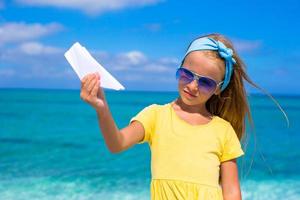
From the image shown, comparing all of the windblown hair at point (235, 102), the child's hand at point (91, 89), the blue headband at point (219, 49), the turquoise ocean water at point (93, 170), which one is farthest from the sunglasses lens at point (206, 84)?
the turquoise ocean water at point (93, 170)

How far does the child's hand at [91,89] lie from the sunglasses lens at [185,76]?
0.54 m

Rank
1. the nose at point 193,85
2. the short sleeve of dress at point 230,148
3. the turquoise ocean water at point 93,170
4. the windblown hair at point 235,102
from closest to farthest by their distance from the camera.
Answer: the nose at point 193,85
the short sleeve of dress at point 230,148
the windblown hair at point 235,102
the turquoise ocean water at point 93,170

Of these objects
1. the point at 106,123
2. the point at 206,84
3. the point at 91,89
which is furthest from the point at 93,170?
the point at 91,89

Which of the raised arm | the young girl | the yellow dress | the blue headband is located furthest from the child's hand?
the blue headband

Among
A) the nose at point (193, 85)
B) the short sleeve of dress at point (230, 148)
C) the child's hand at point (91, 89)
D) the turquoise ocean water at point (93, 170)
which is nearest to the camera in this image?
the child's hand at point (91, 89)

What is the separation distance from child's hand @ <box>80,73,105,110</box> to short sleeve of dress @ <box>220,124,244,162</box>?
76cm

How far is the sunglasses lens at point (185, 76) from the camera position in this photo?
2.55 metres

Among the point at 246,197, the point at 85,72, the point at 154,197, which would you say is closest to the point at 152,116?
the point at 154,197

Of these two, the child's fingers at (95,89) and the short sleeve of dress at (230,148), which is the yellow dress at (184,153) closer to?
the short sleeve of dress at (230,148)

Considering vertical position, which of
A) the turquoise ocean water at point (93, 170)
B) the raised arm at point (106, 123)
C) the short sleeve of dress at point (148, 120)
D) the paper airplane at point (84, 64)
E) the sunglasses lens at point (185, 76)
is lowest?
the raised arm at point (106, 123)

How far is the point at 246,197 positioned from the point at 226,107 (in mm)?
6309

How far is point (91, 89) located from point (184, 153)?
0.67 meters

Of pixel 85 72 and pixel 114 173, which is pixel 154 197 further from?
pixel 114 173

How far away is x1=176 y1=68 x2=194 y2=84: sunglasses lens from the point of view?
2.55 metres
